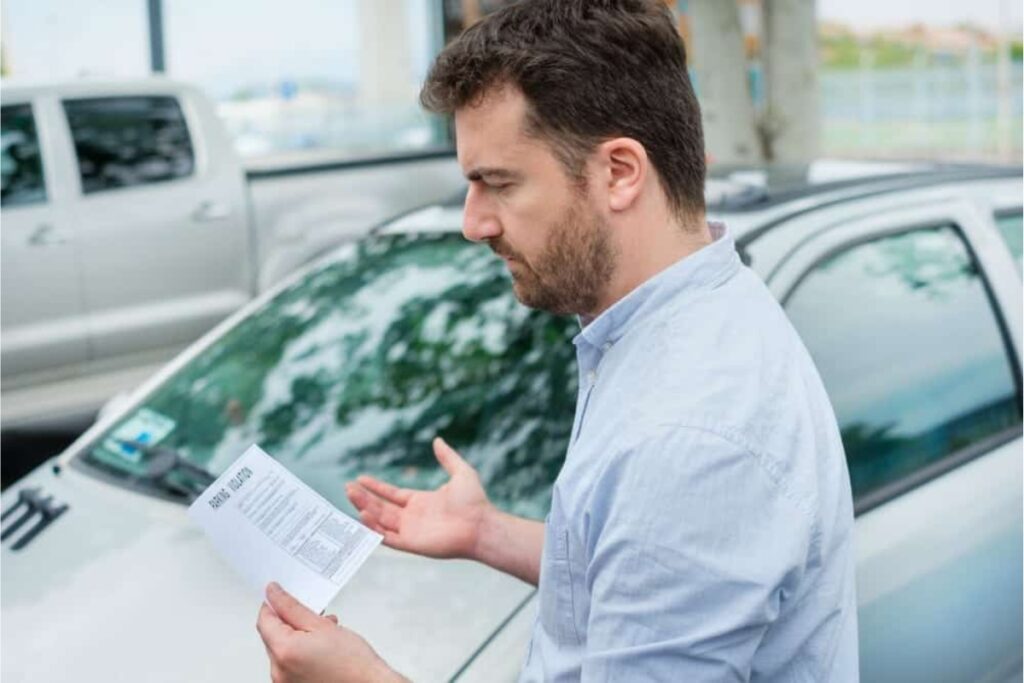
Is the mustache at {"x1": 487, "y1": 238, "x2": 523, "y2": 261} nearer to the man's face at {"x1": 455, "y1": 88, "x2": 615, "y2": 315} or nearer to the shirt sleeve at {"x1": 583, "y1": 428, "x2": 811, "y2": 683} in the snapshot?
the man's face at {"x1": 455, "y1": 88, "x2": 615, "y2": 315}

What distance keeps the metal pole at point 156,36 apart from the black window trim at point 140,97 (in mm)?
2825

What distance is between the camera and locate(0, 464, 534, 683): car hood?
2.04 m

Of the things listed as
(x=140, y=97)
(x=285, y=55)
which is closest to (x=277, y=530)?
(x=140, y=97)

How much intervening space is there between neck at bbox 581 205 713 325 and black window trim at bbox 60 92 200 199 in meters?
5.36

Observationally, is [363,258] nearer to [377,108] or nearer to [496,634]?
[496,634]

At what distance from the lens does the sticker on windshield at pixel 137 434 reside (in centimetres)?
289

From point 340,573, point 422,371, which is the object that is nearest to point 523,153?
point 340,573

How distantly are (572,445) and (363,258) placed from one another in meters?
1.83

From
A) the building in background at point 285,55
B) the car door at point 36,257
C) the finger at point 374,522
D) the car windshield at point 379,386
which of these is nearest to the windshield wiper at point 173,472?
the car windshield at point 379,386

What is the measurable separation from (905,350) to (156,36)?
794cm

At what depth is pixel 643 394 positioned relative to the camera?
1458 mm

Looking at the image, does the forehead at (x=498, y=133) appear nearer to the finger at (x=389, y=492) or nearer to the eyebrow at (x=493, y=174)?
Result: the eyebrow at (x=493, y=174)

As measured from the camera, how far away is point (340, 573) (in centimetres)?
175

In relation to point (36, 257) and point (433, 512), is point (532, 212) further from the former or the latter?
point (36, 257)
